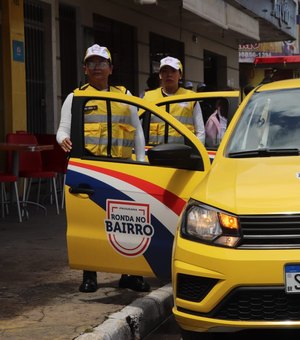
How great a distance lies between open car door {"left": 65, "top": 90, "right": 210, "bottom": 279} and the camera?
4621 millimetres

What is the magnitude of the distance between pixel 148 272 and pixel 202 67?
1593cm

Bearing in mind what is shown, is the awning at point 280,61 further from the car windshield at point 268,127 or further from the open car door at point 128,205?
the open car door at point 128,205

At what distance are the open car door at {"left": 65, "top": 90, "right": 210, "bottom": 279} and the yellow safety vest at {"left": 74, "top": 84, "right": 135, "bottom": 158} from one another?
33cm

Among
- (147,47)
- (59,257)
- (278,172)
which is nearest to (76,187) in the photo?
(278,172)

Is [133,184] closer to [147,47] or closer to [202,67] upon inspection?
[147,47]

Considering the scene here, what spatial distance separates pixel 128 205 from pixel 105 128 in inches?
33.9

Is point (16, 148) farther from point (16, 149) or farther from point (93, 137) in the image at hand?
point (93, 137)

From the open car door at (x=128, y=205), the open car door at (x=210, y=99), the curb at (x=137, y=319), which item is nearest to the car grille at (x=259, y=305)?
the curb at (x=137, y=319)

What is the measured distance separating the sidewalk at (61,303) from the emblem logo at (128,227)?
1.55 ft

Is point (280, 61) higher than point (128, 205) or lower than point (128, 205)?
higher

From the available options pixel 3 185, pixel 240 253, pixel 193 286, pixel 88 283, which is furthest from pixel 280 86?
pixel 3 185

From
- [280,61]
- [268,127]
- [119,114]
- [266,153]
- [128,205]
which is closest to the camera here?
[266,153]

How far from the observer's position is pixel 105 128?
527 centimetres

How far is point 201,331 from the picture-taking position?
3.56m
